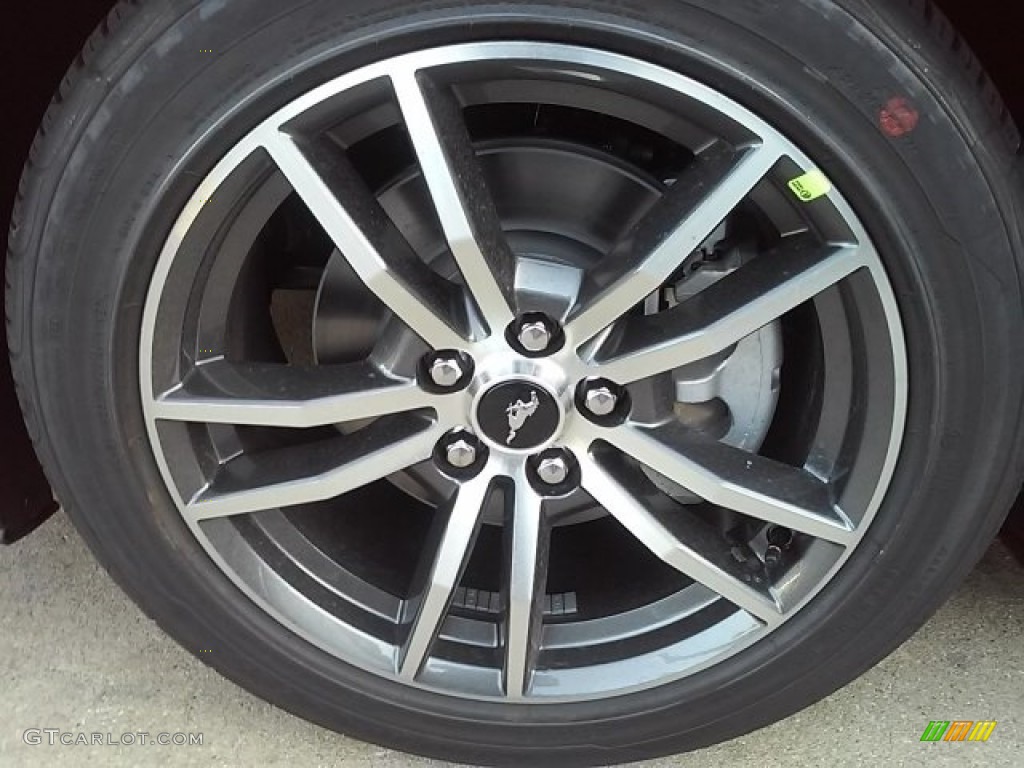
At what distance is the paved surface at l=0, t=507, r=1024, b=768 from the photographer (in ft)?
5.37

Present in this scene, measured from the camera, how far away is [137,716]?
66.2 inches

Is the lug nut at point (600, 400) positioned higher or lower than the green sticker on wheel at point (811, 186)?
lower

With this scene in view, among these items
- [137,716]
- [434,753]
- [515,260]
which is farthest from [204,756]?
[515,260]

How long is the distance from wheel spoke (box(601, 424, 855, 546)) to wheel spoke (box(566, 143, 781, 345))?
0.16m

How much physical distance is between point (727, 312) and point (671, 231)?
4.7 inches

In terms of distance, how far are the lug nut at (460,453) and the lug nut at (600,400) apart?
5.9 inches

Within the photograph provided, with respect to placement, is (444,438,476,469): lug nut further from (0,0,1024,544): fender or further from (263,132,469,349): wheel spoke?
(0,0,1024,544): fender

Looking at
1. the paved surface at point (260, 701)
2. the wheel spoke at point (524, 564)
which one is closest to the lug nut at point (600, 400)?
the wheel spoke at point (524, 564)

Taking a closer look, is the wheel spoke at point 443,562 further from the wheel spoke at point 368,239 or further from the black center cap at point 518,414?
the wheel spoke at point 368,239

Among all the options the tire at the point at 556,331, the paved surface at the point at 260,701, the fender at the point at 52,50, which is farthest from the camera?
the paved surface at the point at 260,701

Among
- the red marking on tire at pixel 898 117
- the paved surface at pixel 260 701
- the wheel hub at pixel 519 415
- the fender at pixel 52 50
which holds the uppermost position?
the fender at pixel 52 50

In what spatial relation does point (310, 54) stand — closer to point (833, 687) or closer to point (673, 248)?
point (673, 248)

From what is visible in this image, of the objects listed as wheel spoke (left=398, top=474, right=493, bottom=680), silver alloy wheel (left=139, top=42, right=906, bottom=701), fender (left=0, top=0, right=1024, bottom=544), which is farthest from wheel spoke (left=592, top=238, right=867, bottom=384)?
fender (left=0, top=0, right=1024, bottom=544)

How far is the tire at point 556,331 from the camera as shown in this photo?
1169mm
